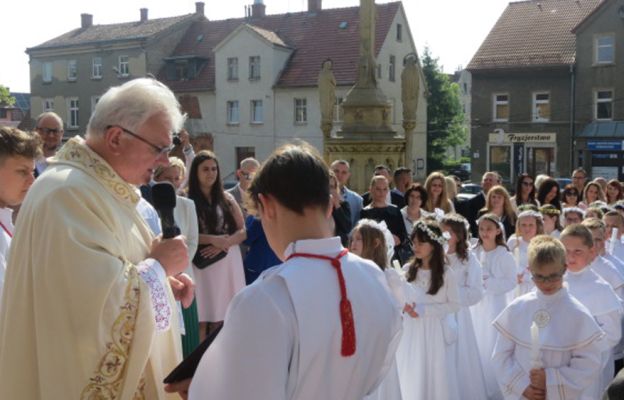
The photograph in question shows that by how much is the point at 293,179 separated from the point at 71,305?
42.5 inches

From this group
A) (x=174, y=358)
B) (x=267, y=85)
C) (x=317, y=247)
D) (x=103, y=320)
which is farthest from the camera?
(x=267, y=85)

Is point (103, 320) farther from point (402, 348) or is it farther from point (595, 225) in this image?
point (595, 225)

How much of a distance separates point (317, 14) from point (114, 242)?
3905 cm

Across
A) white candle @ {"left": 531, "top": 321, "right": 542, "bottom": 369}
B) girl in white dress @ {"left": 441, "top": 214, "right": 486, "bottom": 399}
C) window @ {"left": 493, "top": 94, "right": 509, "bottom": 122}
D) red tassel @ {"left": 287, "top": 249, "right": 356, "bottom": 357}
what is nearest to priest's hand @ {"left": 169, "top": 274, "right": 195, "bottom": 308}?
red tassel @ {"left": 287, "top": 249, "right": 356, "bottom": 357}

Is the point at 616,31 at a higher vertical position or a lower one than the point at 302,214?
higher

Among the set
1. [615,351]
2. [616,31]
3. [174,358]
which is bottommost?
[615,351]

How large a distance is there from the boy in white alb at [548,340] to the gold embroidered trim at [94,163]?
101 inches

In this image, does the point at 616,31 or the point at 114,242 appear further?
the point at 616,31

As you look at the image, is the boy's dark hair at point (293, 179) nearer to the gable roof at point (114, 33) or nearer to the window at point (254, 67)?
the window at point (254, 67)

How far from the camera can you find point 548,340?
430 centimetres

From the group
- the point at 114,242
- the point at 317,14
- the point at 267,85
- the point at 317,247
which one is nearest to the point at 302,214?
the point at 317,247

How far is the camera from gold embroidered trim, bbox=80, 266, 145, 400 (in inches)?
105

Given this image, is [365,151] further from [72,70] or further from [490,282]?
[72,70]

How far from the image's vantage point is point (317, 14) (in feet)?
132
